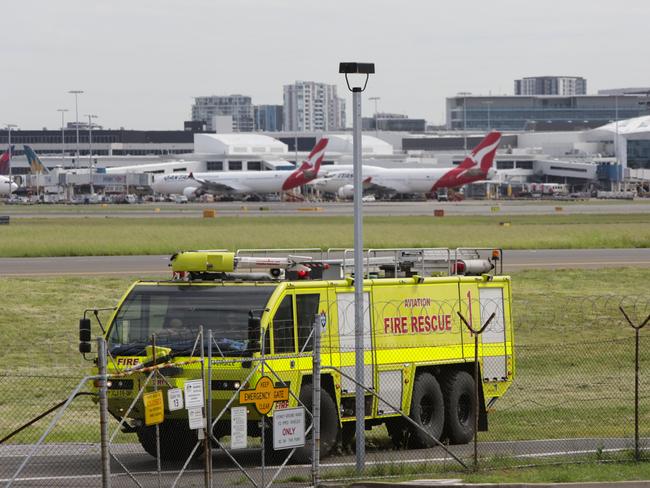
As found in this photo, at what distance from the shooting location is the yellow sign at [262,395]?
52.9 feet

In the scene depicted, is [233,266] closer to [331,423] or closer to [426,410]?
[331,423]

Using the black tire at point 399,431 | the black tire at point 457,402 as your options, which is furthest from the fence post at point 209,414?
the black tire at point 457,402

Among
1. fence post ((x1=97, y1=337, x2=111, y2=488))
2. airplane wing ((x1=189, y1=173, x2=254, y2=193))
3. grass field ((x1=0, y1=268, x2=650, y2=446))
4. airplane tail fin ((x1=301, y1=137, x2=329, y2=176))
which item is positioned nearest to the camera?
fence post ((x1=97, y1=337, x2=111, y2=488))

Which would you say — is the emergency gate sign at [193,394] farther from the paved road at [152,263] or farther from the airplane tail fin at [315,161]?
the airplane tail fin at [315,161]

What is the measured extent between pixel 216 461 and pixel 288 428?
7.15ft

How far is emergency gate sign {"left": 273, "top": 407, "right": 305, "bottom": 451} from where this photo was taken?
1565 centimetres

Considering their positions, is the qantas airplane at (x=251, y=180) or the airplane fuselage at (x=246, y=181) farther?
the airplane fuselage at (x=246, y=181)

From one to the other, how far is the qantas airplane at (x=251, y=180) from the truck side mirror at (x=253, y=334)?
132422 mm

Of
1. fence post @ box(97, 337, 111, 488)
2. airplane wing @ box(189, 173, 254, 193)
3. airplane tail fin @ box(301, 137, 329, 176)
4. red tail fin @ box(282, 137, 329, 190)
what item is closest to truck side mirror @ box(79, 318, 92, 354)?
fence post @ box(97, 337, 111, 488)

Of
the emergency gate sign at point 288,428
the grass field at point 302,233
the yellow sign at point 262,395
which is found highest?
the yellow sign at point 262,395

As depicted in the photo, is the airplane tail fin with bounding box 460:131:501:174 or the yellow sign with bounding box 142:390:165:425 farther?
the airplane tail fin with bounding box 460:131:501:174

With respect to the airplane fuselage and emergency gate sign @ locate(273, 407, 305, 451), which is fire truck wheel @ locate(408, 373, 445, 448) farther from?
the airplane fuselage

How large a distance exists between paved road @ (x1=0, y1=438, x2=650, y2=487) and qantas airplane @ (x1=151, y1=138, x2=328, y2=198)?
13003cm

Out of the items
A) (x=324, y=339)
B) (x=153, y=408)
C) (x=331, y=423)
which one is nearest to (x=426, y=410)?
(x=331, y=423)
